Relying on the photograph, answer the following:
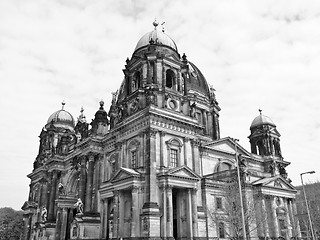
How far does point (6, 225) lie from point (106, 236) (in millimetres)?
59272

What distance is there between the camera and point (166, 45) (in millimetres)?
40031

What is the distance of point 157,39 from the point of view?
40188mm

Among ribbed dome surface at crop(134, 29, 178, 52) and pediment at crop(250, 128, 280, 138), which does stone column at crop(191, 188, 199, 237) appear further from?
pediment at crop(250, 128, 280, 138)

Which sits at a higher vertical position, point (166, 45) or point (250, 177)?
point (166, 45)

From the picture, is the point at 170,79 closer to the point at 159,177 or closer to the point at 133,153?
the point at 133,153

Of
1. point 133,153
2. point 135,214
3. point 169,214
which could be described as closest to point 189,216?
point 169,214

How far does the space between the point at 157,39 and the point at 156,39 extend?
5.6 inches

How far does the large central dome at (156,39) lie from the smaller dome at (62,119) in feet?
95.6

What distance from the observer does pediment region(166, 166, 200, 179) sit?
32188 mm

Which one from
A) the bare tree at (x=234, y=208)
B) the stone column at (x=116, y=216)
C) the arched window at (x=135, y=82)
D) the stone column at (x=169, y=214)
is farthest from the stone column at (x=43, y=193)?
the bare tree at (x=234, y=208)

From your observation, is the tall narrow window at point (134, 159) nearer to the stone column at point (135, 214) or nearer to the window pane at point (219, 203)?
the stone column at point (135, 214)

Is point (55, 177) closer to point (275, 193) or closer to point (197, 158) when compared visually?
point (197, 158)

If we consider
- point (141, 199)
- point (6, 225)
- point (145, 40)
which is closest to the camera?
point (141, 199)

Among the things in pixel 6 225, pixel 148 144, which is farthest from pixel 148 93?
pixel 6 225
